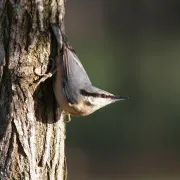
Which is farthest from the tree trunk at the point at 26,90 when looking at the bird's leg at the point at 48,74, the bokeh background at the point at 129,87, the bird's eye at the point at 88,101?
the bokeh background at the point at 129,87

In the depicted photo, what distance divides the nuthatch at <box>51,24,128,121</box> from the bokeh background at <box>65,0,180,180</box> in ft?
15.4

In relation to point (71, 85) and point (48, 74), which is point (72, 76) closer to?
point (71, 85)

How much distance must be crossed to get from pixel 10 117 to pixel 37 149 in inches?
11.2

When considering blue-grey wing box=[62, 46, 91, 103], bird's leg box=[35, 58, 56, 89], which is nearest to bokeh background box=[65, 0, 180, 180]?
blue-grey wing box=[62, 46, 91, 103]

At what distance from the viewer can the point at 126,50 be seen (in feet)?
36.5

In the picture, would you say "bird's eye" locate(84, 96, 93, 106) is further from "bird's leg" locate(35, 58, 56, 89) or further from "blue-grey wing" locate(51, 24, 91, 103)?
"bird's leg" locate(35, 58, 56, 89)

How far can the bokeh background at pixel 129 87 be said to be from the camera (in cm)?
920

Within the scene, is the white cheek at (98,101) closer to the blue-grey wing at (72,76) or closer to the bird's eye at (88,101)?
the bird's eye at (88,101)

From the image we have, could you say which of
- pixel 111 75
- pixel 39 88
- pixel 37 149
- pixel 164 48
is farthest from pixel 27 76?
pixel 164 48

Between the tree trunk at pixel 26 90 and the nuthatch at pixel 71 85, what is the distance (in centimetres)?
7

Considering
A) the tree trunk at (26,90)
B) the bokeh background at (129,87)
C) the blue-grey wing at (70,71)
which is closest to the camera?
the tree trunk at (26,90)

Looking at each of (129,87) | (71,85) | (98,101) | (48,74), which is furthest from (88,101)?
(129,87)

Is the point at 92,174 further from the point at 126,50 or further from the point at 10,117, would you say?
the point at 10,117

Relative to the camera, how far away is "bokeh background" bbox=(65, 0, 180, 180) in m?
9.20
